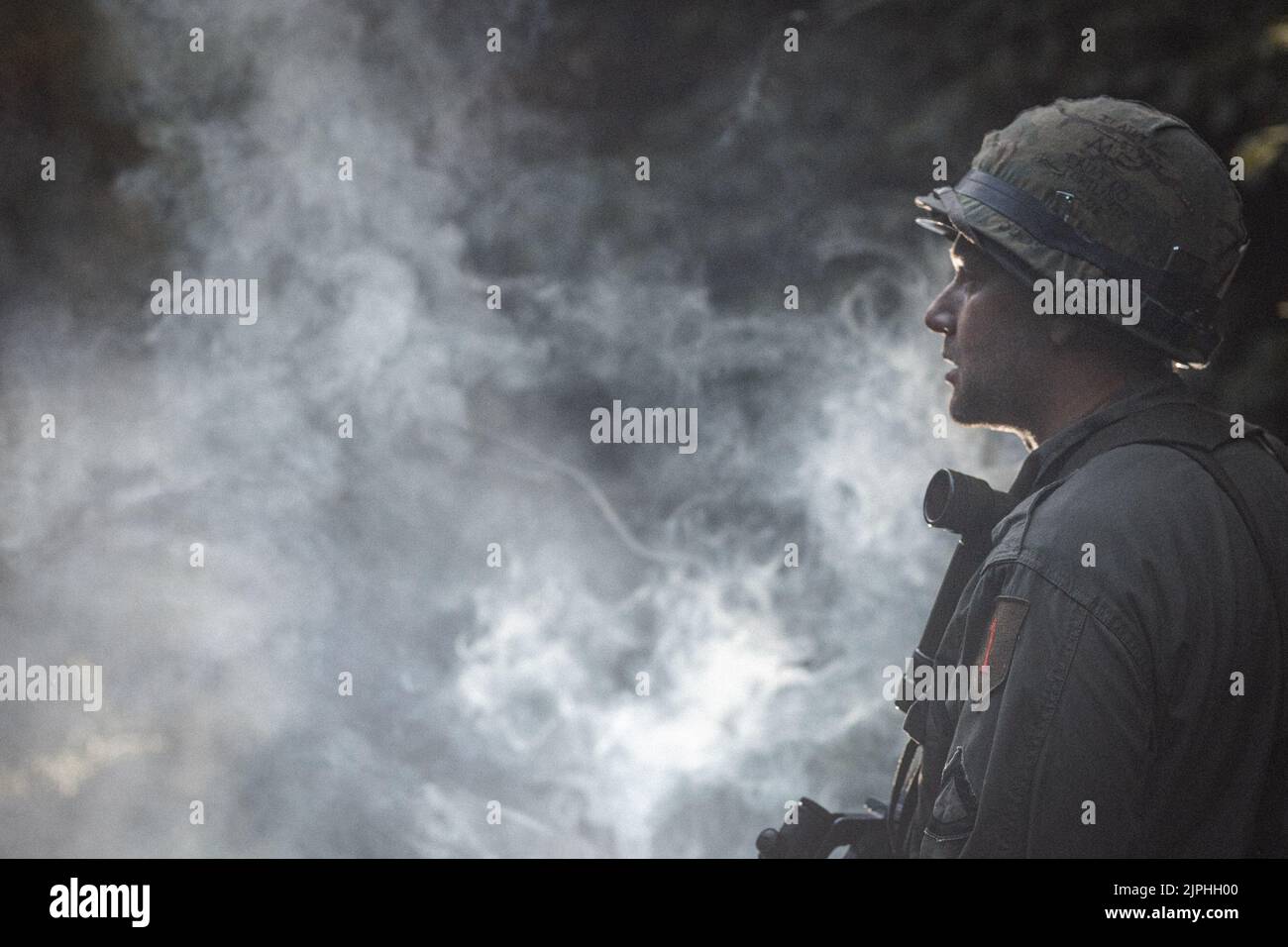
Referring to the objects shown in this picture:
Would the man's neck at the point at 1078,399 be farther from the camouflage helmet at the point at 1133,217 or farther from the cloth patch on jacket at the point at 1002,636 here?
the cloth patch on jacket at the point at 1002,636

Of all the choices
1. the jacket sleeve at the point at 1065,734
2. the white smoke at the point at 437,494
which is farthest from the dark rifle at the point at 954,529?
the white smoke at the point at 437,494

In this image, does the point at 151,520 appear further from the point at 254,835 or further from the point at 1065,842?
the point at 1065,842

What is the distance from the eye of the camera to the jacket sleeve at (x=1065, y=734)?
6.19ft

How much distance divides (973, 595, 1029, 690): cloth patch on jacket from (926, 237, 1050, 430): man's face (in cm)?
53

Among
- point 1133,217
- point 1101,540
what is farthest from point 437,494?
point 1101,540

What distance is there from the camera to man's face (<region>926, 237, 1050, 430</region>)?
2383mm

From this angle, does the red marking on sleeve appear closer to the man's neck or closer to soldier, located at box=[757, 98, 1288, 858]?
soldier, located at box=[757, 98, 1288, 858]

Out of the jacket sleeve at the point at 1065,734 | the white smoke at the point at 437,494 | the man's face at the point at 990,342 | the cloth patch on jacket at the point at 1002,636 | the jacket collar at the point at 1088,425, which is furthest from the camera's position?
the white smoke at the point at 437,494

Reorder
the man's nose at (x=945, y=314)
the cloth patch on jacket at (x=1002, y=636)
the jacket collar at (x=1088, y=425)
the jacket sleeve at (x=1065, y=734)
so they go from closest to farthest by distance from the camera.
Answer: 1. the jacket sleeve at (x=1065, y=734)
2. the cloth patch on jacket at (x=1002, y=636)
3. the jacket collar at (x=1088, y=425)
4. the man's nose at (x=945, y=314)

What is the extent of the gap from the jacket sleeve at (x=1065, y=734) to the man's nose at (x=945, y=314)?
0.71 metres

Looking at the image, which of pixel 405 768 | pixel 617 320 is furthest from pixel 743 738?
pixel 617 320

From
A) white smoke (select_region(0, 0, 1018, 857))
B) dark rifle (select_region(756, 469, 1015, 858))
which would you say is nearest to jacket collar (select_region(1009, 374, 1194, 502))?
dark rifle (select_region(756, 469, 1015, 858))

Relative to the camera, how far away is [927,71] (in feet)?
19.6

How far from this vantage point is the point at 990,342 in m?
2.42
